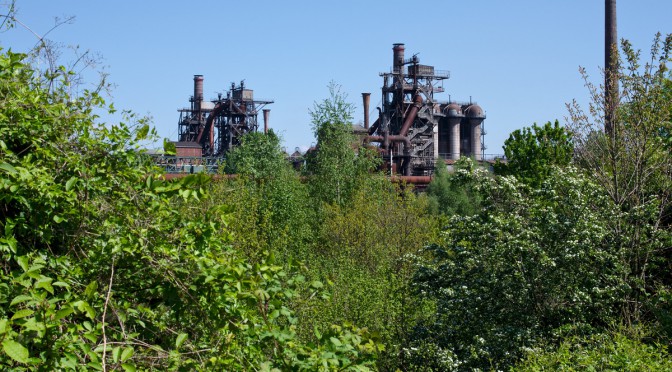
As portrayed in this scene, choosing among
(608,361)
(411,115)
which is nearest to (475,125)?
(411,115)

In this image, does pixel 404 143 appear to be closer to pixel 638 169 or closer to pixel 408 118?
pixel 408 118

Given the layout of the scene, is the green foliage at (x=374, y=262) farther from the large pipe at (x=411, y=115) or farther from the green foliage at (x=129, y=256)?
the large pipe at (x=411, y=115)

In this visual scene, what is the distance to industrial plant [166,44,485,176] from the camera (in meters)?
67.3

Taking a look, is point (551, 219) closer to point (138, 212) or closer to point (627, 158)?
point (627, 158)

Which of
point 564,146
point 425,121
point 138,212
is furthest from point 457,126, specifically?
point 138,212

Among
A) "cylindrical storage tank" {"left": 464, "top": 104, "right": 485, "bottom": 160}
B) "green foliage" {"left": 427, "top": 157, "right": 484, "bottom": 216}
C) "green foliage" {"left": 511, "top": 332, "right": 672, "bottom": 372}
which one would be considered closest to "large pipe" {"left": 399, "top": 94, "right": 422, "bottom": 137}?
"cylindrical storage tank" {"left": 464, "top": 104, "right": 485, "bottom": 160}

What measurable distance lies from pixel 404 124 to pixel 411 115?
0.92 meters

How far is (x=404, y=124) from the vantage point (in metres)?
67.7

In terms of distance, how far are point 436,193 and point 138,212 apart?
47.5 meters

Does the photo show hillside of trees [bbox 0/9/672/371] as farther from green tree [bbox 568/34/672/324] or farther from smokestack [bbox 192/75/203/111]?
smokestack [bbox 192/75/203/111]

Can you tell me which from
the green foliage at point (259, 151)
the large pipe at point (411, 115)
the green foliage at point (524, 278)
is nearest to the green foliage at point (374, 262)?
the green foliage at point (524, 278)

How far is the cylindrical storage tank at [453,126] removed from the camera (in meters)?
74.1

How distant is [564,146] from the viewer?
3481 cm

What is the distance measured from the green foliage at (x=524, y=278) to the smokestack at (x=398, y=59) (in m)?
56.0
